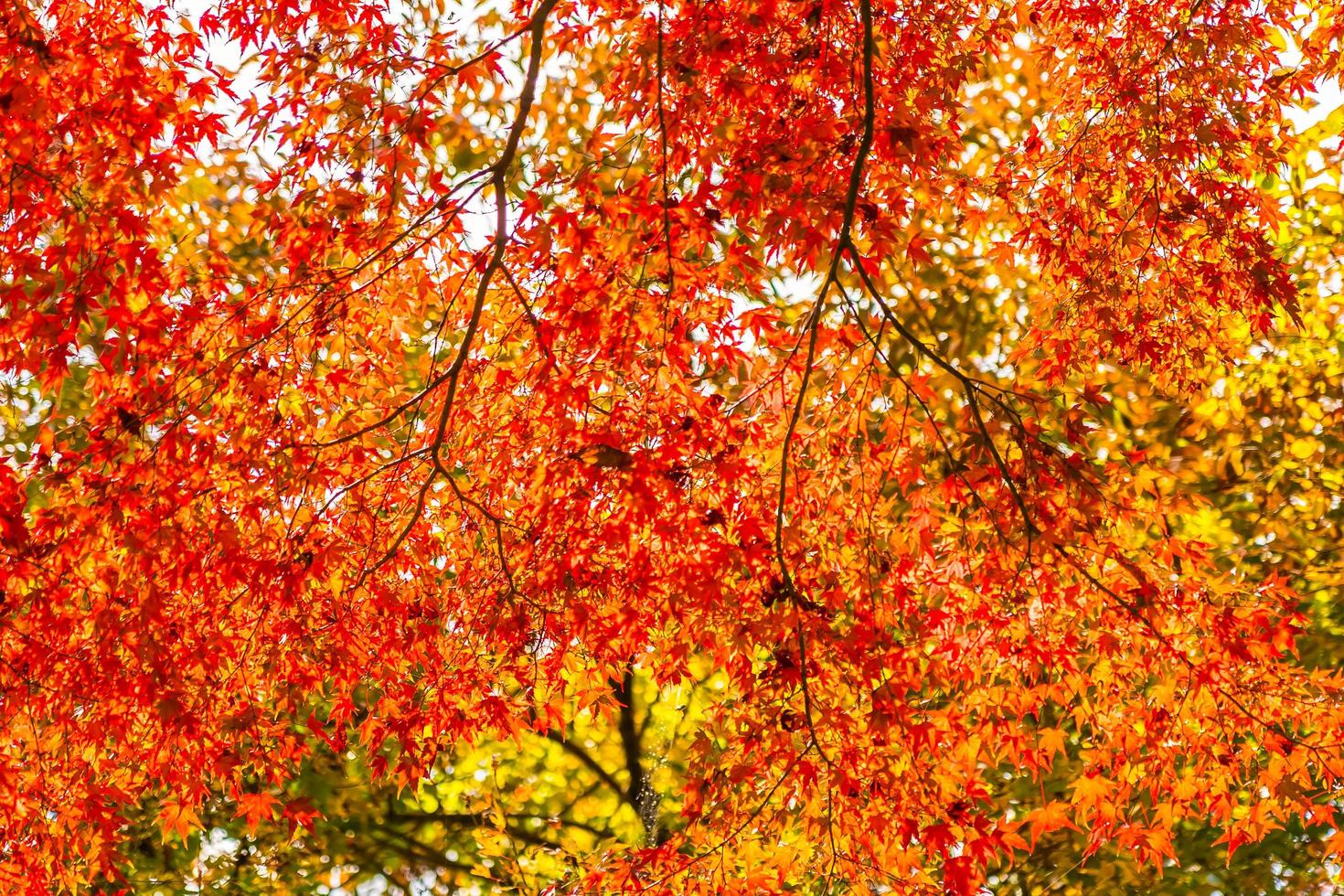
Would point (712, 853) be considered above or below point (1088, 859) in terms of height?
below

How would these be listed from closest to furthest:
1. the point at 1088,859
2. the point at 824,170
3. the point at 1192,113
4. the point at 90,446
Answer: the point at 90,446, the point at 824,170, the point at 1192,113, the point at 1088,859

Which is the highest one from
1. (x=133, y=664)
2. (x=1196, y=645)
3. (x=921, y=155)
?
(x=921, y=155)

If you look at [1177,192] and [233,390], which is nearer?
[233,390]

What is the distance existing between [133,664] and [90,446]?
2.86 ft

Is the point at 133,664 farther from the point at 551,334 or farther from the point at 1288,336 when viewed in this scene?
the point at 1288,336

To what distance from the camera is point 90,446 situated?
358cm

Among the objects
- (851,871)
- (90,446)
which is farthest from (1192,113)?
(90,446)

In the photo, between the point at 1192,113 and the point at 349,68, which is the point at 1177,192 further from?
the point at 349,68

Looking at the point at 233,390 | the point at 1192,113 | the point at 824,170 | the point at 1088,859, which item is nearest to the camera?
the point at 824,170

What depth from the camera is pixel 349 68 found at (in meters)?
3.95

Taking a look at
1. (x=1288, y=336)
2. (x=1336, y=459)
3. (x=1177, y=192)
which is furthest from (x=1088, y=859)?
(x=1177, y=192)

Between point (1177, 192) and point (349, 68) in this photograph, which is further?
point (1177, 192)

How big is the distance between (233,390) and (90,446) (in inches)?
23.2

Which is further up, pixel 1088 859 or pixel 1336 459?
pixel 1336 459
